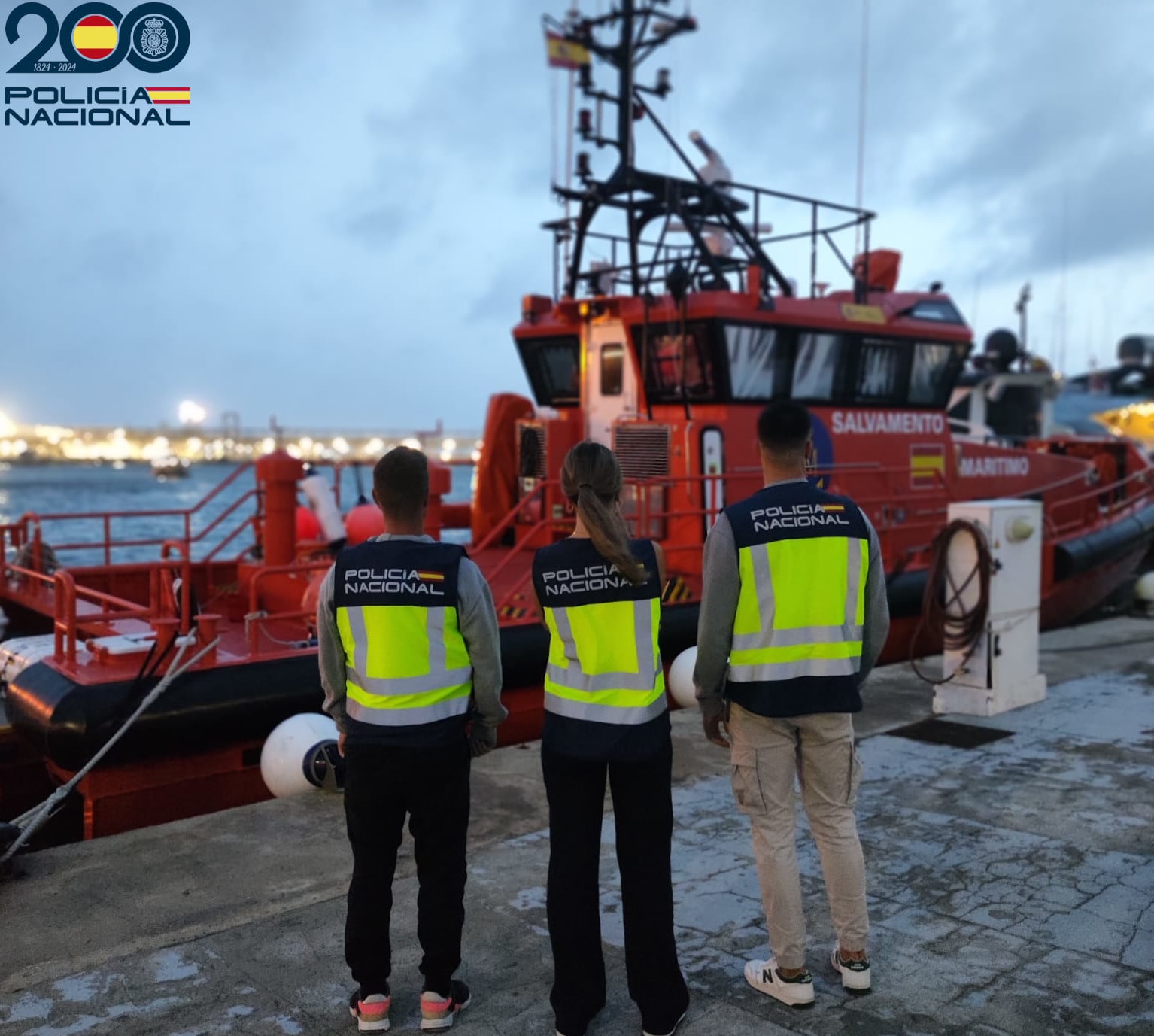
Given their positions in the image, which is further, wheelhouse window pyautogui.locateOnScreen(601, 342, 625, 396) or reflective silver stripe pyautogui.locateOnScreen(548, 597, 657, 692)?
wheelhouse window pyautogui.locateOnScreen(601, 342, 625, 396)

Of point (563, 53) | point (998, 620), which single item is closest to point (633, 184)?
point (563, 53)

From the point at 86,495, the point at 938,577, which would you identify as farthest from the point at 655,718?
the point at 86,495

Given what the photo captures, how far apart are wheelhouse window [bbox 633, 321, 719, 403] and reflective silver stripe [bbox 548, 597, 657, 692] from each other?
17.5 feet

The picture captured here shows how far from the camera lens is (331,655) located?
3.03 m

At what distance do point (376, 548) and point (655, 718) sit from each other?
0.87 meters

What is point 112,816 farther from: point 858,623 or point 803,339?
point 803,339

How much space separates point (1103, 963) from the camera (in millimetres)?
3197

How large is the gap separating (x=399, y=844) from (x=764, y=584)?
4.01ft

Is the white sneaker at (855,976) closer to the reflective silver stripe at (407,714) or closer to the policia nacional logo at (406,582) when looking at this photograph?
the reflective silver stripe at (407,714)

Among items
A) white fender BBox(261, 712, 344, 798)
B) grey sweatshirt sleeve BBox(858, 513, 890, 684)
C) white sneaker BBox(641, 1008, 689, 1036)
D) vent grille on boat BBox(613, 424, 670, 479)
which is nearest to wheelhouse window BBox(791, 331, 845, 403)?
vent grille on boat BBox(613, 424, 670, 479)

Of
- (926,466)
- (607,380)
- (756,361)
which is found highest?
(756,361)

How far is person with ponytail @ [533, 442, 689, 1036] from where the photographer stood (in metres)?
2.81

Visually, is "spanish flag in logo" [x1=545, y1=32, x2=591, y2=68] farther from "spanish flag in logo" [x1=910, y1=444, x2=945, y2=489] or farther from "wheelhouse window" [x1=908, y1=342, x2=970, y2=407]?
"spanish flag in logo" [x1=910, y1=444, x2=945, y2=489]

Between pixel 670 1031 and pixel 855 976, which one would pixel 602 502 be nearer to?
pixel 670 1031
